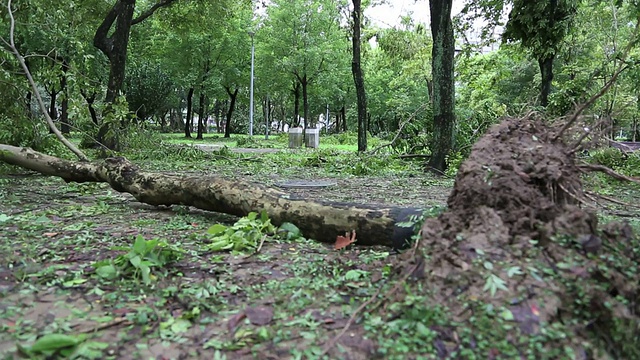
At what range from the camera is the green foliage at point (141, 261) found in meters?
2.62

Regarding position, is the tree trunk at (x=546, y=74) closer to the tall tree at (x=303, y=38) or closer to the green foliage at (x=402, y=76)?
the green foliage at (x=402, y=76)

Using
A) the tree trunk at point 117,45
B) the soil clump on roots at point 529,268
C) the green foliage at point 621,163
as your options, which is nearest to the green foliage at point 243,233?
the soil clump on roots at point 529,268

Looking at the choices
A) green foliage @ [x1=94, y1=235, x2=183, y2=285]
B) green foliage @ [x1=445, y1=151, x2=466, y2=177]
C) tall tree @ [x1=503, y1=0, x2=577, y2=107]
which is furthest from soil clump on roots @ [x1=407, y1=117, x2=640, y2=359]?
tall tree @ [x1=503, y1=0, x2=577, y2=107]

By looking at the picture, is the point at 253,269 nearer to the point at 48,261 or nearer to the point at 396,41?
the point at 48,261

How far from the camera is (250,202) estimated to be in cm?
395

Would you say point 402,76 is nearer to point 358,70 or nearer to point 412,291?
point 358,70

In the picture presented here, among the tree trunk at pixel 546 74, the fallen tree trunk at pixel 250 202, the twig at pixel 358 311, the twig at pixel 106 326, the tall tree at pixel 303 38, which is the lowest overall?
the twig at pixel 106 326

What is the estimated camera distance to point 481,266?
6.77 feet

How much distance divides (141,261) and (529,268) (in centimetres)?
213

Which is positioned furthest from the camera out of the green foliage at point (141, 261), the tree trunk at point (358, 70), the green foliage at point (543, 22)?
the tree trunk at point (358, 70)

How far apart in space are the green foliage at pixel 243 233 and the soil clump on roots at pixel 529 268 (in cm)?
146

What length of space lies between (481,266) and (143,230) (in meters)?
2.95

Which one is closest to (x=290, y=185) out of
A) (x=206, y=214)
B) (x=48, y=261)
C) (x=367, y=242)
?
(x=206, y=214)

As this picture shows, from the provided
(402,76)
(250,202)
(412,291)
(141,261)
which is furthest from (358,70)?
(402,76)
